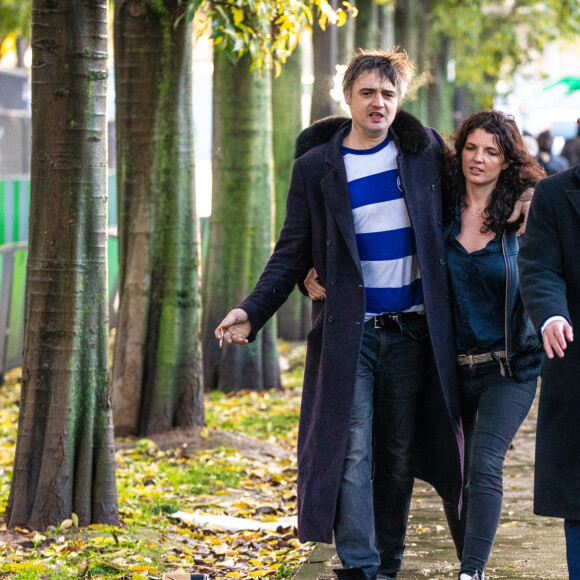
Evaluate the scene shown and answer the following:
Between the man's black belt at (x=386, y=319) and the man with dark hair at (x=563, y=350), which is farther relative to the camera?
the man's black belt at (x=386, y=319)

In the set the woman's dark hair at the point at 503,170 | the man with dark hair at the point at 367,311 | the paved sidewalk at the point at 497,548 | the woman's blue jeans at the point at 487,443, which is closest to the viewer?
the woman's blue jeans at the point at 487,443

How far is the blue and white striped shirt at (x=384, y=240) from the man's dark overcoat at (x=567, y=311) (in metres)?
0.63

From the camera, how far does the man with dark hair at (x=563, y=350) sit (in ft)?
13.3

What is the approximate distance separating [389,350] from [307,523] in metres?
0.75

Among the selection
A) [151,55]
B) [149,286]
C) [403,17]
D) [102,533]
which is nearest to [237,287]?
[149,286]

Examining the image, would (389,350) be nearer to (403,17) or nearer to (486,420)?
(486,420)

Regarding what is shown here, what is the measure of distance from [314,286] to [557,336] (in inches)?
49.9

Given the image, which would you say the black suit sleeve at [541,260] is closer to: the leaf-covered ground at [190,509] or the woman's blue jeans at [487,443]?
the woman's blue jeans at [487,443]

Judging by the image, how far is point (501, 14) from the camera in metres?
25.4

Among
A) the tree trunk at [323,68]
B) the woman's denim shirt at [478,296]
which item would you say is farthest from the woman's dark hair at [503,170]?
the tree trunk at [323,68]

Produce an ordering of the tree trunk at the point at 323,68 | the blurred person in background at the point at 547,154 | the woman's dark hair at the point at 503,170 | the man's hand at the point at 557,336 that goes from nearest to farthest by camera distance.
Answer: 1. the man's hand at the point at 557,336
2. the woman's dark hair at the point at 503,170
3. the tree trunk at the point at 323,68
4. the blurred person in background at the point at 547,154

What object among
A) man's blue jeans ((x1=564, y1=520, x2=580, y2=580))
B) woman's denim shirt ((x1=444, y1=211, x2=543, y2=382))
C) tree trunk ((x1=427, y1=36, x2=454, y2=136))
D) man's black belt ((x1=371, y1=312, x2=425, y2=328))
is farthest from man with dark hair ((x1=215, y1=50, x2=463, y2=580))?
tree trunk ((x1=427, y1=36, x2=454, y2=136))

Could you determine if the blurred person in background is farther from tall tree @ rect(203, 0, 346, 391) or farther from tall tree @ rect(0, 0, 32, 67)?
tall tree @ rect(0, 0, 32, 67)

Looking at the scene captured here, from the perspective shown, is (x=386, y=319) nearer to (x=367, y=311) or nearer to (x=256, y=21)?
(x=367, y=311)
